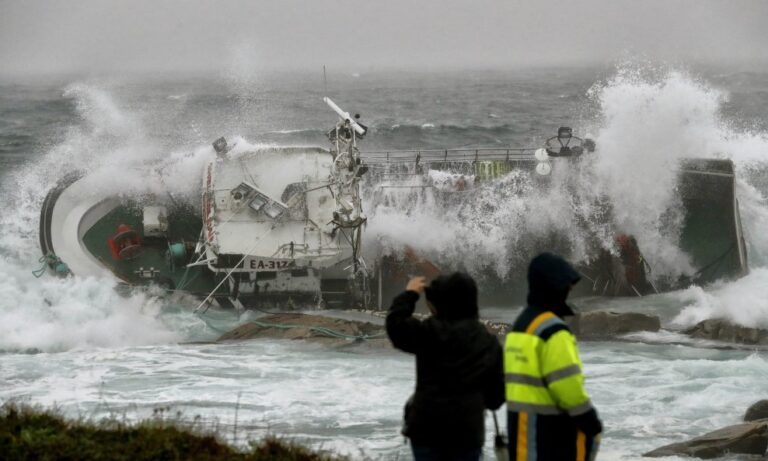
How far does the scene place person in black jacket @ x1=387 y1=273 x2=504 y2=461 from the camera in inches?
243

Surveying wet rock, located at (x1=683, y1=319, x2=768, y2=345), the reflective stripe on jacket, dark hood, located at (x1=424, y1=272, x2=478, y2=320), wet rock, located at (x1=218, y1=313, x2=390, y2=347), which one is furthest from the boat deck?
the reflective stripe on jacket

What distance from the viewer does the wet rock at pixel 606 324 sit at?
19047mm

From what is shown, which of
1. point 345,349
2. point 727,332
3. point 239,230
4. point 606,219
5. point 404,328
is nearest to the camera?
point 404,328

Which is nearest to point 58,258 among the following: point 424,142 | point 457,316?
point 457,316

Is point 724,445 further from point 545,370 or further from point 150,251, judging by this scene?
point 150,251

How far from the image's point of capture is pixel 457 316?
6254 mm

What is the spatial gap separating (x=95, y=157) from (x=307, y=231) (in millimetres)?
6450

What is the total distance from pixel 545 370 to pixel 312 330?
13.6 m

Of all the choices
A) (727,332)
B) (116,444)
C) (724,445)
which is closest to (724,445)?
(724,445)

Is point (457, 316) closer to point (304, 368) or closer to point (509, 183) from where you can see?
point (304, 368)

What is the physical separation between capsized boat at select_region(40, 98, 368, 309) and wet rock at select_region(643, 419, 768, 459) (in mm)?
9450

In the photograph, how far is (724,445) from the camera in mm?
11711

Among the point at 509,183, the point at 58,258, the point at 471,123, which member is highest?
the point at 471,123

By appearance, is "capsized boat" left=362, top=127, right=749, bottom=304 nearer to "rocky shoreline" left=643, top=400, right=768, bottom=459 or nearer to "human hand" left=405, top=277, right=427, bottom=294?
"rocky shoreline" left=643, top=400, right=768, bottom=459
